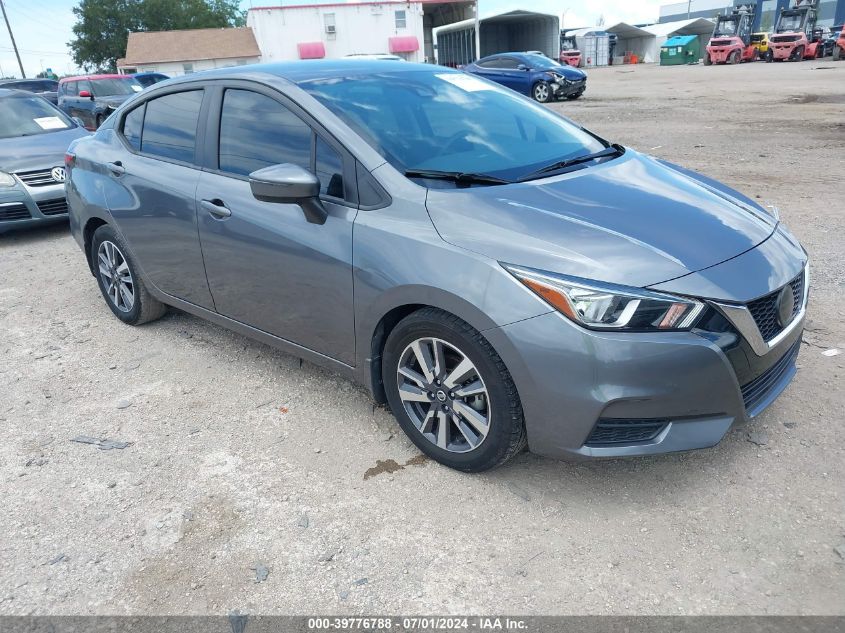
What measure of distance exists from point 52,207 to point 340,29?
150 ft

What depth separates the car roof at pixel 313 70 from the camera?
11.3 ft

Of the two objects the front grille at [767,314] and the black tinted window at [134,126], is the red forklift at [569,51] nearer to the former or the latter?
the black tinted window at [134,126]

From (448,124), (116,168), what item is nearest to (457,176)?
(448,124)

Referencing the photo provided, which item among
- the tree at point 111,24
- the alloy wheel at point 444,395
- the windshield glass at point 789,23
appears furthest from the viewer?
the tree at point 111,24

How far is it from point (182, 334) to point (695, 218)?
11.2 ft

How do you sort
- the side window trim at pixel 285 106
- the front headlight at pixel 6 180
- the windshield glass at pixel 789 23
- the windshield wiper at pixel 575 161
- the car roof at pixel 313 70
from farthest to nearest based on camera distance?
1. the windshield glass at pixel 789 23
2. the front headlight at pixel 6 180
3. the car roof at pixel 313 70
4. the windshield wiper at pixel 575 161
5. the side window trim at pixel 285 106

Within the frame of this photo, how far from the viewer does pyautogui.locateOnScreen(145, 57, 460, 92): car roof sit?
3459mm

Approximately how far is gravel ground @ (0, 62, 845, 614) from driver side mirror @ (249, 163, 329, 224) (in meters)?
1.16

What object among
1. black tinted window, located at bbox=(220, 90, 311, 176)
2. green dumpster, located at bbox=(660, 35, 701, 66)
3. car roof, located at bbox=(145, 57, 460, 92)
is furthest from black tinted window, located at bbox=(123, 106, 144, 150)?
green dumpster, located at bbox=(660, 35, 701, 66)

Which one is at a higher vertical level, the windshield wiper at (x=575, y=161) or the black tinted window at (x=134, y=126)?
the black tinted window at (x=134, y=126)

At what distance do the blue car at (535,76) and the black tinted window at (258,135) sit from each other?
62.1ft

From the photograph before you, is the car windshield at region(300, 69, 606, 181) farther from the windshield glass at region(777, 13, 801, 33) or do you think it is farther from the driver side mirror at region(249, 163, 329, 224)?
the windshield glass at region(777, 13, 801, 33)

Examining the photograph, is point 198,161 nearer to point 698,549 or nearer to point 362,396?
point 362,396

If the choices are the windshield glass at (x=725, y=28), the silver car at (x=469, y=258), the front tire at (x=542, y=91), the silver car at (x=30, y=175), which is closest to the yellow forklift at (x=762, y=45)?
the windshield glass at (x=725, y=28)
